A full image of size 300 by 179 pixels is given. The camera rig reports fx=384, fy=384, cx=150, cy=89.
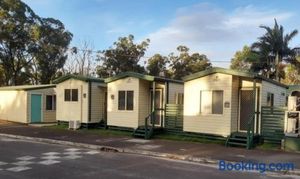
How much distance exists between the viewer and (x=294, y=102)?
1470cm

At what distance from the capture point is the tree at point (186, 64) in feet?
173

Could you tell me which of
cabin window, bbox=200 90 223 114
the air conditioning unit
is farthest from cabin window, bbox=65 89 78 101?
cabin window, bbox=200 90 223 114

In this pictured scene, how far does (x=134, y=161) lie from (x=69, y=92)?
13069mm

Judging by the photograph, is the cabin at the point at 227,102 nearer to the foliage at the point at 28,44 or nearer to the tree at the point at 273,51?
the tree at the point at 273,51

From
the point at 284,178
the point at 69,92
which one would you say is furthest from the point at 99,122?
the point at 284,178

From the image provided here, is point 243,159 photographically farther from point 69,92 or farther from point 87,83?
point 69,92

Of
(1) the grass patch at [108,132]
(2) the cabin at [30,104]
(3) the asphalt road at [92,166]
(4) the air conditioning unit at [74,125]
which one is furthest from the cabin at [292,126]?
(2) the cabin at [30,104]

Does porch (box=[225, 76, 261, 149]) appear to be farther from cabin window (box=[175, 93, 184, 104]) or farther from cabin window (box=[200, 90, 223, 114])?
cabin window (box=[175, 93, 184, 104])

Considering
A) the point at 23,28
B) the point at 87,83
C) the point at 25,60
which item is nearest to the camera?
the point at 87,83

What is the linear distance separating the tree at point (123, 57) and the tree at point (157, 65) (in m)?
1.55

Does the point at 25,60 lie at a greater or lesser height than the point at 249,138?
greater

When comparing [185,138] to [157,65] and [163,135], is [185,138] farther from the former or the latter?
[157,65]

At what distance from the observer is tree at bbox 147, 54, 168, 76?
51219mm

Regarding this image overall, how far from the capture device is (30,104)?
26.6 m
